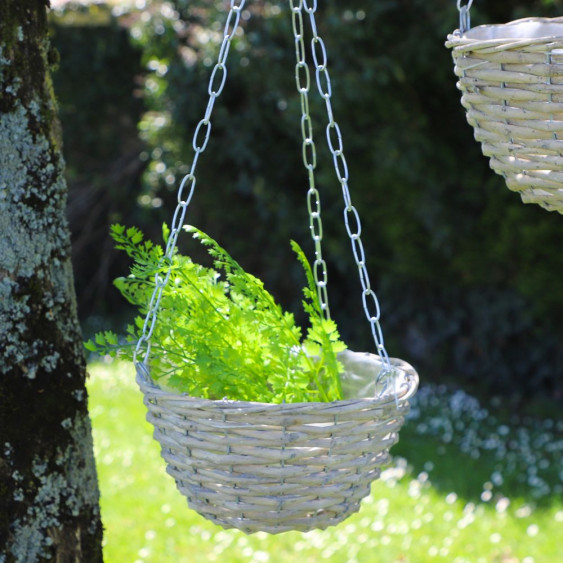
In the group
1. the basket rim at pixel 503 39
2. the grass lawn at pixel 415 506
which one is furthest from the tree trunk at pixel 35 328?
the grass lawn at pixel 415 506

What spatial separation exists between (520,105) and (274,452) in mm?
633

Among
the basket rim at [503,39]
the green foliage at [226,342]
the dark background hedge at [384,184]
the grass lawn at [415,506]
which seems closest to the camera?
the basket rim at [503,39]

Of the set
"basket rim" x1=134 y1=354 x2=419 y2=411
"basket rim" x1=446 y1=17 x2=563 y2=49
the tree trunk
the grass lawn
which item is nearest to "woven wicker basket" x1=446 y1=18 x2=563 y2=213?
"basket rim" x1=446 y1=17 x2=563 y2=49

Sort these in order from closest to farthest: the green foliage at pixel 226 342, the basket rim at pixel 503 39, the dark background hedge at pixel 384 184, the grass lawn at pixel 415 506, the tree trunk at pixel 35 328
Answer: the basket rim at pixel 503 39, the green foliage at pixel 226 342, the tree trunk at pixel 35 328, the grass lawn at pixel 415 506, the dark background hedge at pixel 384 184

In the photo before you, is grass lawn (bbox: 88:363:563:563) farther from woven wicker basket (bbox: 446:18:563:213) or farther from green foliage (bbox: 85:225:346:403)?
woven wicker basket (bbox: 446:18:563:213)

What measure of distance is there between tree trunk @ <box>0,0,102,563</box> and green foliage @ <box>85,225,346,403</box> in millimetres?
207

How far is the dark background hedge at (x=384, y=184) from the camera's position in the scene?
452 centimetres

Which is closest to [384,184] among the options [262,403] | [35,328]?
[35,328]

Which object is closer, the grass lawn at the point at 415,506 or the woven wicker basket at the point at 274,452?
the woven wicker basket at the point at 274,452

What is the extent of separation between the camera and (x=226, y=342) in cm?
139

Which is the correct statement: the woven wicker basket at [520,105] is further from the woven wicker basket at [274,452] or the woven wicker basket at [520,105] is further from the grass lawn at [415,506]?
the grass lawn at [415,506]

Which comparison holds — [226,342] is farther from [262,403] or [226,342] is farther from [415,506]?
[415,506]

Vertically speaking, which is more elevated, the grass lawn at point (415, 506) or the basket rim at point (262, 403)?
the basket rim at point (262, 403)

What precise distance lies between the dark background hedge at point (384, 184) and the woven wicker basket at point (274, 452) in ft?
10.8
